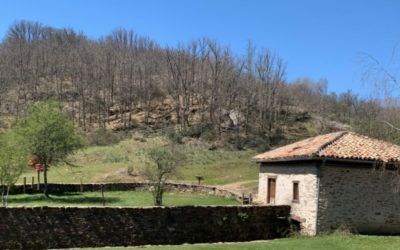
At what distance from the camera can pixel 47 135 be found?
108 feet

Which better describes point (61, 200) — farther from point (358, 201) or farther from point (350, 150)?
point (358, 201)

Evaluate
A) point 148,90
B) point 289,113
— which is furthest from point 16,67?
point 289,113

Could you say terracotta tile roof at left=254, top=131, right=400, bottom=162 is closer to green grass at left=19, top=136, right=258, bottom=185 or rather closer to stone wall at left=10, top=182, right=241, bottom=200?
stone wall at left=10, top=182, right=241, bottom=200

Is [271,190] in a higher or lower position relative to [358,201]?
lower

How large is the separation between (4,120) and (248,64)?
124 feet

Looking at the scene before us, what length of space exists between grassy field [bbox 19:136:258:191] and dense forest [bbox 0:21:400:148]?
878 centimetres

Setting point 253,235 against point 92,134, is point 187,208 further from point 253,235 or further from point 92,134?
point 92,134

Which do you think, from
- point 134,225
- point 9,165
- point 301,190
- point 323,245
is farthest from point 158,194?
point 323,245

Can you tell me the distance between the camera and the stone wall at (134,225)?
1830 cm

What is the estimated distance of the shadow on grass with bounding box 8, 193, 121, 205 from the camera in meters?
29.4

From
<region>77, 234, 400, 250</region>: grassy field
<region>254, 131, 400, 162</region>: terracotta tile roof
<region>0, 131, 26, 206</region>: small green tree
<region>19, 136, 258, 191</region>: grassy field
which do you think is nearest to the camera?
<region>77, 234, 400, 250</region>: grassy field

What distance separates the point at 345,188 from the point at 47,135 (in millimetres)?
20452

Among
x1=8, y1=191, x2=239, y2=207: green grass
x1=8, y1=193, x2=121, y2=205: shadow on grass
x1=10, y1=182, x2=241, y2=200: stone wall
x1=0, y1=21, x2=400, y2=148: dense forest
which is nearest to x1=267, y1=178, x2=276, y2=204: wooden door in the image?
x1=8, y1=191, x2=239, y2=207: green grass

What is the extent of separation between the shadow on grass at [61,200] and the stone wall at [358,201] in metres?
13.5
